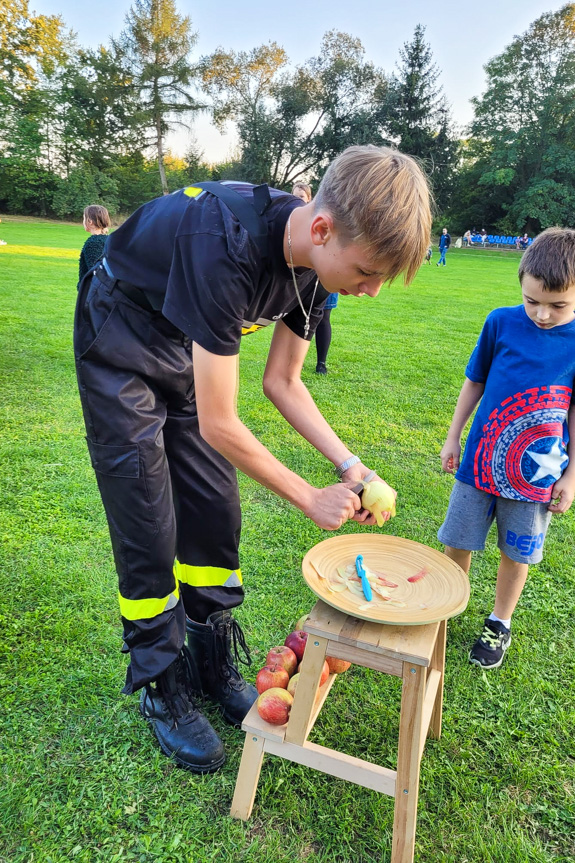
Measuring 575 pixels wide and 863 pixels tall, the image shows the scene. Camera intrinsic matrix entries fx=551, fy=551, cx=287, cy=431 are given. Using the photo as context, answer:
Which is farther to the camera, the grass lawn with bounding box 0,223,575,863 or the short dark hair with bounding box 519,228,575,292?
the short dark hair with bounding box 519,228,575,292

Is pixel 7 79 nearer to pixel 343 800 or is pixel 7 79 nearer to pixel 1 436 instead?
pixel 1 436

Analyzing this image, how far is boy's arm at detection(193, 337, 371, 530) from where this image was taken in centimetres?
136

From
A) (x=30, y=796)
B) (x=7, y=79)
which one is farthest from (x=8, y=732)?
(x=7, y=79)

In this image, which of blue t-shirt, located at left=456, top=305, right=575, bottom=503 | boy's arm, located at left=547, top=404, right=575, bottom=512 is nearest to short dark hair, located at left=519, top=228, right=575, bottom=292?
blue t-shirt, located at left=456, top=305, right=575, bottom=503

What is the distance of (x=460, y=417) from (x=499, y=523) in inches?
20.1

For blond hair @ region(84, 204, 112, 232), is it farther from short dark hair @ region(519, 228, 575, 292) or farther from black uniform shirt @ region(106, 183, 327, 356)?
short dark hair @ region(519, 228, 575, 292)

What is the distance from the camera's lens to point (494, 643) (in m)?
2.44

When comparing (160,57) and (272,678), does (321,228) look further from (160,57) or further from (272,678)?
(160,57)

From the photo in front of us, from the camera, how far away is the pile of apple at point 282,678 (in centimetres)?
169

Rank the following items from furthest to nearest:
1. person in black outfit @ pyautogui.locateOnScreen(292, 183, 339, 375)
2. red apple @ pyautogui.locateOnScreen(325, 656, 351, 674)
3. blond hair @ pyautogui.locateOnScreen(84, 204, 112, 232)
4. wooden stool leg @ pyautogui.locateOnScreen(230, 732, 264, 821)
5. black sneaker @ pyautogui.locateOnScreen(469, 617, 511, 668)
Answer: person in black outfit @ pyautogui.locateOnScreen(292, 183, 339, 375) → blond hair @ pyautogui.locateOnScreen(84, 204, 112, 232) → black sneaker @ pyautogui.locateOnScreen(469, 617, 511, 668) → red apple @ pyautogui.locateOnScreen(325, 656, 351, 674) → wooden stool leg @ pyautogui.locateOnScreen(230, 732, 264, 821)

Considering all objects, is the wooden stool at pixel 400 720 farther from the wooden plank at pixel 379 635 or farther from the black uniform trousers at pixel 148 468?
the black uniform trousers at pixel 148 468

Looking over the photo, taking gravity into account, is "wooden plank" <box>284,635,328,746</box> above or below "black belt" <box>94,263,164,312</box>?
below

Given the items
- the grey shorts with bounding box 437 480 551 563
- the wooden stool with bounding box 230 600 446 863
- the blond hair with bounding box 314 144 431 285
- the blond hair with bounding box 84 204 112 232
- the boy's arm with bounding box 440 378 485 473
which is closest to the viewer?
the blond hair with bounding box 314 144 431 285

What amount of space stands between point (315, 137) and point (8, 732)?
1776 inches
